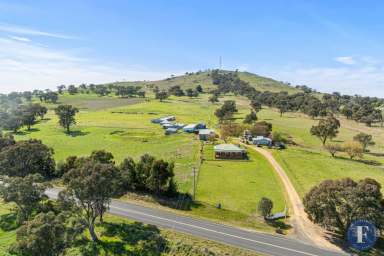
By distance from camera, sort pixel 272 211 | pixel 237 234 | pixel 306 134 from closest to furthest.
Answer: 1. pixel 237 234
2. pixel 272 211
3. pixel 306 134

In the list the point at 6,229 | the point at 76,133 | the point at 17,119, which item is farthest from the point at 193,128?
the point at 6,229

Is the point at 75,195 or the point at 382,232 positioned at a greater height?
the point at 75,195

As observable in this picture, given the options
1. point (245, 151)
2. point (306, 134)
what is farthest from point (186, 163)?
point (306, 134)

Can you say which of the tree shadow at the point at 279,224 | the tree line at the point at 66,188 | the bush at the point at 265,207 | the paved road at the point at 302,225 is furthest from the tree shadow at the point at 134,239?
the paved road at the point at 302,225

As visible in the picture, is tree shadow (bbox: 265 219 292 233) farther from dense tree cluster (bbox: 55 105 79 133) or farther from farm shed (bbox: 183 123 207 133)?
dense tree cluster (bbox: 55 105 79 133)

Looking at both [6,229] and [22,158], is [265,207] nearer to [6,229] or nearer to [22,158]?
[6,229]

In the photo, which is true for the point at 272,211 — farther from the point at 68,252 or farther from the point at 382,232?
A: the point at 68,252
